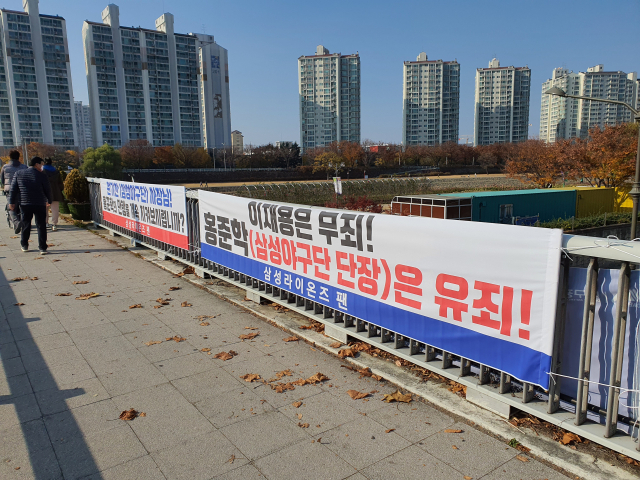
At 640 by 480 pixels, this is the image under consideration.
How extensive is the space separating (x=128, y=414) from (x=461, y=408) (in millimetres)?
2696

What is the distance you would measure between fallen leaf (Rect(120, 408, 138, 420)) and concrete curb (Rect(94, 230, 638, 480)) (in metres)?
2.02

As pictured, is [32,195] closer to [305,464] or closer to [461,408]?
[305,464]

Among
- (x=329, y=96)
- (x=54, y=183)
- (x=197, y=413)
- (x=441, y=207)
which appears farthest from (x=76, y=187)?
(x=329, y=96)

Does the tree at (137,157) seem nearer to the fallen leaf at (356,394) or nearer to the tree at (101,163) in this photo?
the tree at (101,163)

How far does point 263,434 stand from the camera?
11.1 ft

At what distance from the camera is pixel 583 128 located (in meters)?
150

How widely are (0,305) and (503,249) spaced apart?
697 cm

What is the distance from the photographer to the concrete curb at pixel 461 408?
9.32 feet

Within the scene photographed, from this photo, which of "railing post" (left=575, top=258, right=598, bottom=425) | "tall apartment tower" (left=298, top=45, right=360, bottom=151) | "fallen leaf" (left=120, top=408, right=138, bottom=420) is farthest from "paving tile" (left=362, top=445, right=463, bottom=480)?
"tall apartment tower" (left=298, top=45, right=360, bottom=151)

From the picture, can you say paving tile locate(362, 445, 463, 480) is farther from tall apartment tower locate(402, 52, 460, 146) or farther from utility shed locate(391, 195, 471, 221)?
tall apartment tower locate(402, 52, 460, 146)

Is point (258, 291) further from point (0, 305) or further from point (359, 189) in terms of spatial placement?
point (359, 189)

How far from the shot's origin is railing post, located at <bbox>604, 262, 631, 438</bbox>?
2795mm

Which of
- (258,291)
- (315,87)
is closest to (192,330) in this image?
(258,291)

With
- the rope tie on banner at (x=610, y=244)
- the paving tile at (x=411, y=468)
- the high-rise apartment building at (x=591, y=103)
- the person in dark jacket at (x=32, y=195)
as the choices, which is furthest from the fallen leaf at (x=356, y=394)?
the high-rise apartment building at (x=591, y=103)
